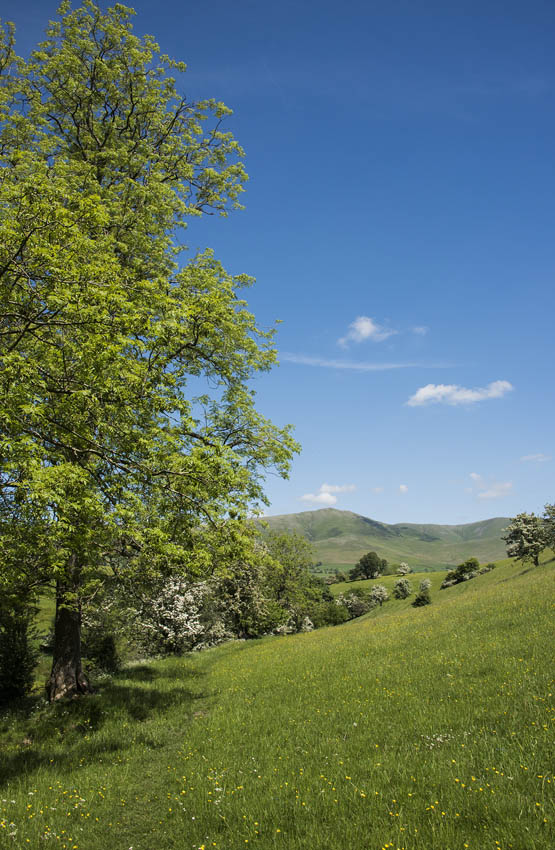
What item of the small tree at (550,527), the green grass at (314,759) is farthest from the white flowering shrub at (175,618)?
the small tree at (550,527)

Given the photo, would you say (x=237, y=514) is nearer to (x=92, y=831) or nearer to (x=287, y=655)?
(x=92, y=831)

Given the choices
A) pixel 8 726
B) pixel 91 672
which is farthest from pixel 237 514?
pixel 91 672

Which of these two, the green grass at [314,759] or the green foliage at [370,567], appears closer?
the green grass at [314,759]

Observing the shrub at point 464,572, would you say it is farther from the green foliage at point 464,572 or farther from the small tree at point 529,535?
the small tree at point 529,535

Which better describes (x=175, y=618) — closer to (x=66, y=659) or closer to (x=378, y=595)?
(x=66, y=659)

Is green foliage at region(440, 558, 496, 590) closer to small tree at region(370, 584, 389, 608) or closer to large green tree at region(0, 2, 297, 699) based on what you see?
small tree at region(370, 584, 389, 608)

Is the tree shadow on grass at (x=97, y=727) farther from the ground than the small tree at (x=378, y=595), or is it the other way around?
the tree shadow on grass at (x=97, y=727)

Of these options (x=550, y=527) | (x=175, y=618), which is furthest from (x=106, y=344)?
(x=550, y=527)

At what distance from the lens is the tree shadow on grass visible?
416 inches

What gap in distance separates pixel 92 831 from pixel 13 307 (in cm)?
1046

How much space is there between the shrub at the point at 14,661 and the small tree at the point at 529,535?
184 ft

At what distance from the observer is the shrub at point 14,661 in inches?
694

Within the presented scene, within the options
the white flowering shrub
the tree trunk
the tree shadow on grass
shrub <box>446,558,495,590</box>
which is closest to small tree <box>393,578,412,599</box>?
shrub <box>446,558,495,590</box>

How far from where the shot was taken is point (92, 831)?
7.45m
